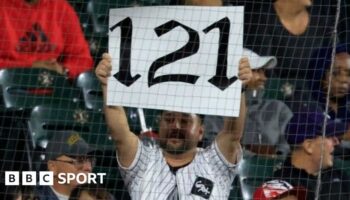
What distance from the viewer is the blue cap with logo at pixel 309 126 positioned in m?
6.80

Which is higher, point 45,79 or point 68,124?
point 45,79

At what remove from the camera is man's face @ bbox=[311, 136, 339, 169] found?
672 cm

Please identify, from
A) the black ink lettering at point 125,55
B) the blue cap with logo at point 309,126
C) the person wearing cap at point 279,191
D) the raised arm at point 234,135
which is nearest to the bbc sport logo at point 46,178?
the black ink lettering at point 125,55

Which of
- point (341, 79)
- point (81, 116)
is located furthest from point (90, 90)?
point (341, 79)

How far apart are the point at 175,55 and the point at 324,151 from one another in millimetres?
968

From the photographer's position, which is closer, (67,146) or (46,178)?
(46,178)

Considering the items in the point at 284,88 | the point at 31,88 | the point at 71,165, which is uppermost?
the point at 284,88

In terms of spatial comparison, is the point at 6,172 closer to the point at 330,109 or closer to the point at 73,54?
the point at 73,54

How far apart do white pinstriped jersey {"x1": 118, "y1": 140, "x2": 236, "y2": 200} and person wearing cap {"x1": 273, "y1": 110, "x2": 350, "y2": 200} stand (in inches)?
20.3

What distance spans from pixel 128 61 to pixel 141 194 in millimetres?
674

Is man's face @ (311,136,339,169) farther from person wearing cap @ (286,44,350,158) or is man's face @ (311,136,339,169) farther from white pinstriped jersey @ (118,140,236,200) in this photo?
white pinstriped jersey @ (118,140,236,200)

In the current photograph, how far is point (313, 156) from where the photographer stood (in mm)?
6734

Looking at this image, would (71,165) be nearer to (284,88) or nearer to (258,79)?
(258,79)

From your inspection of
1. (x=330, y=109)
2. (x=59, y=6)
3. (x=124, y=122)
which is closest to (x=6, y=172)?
(x=124, y=122)
